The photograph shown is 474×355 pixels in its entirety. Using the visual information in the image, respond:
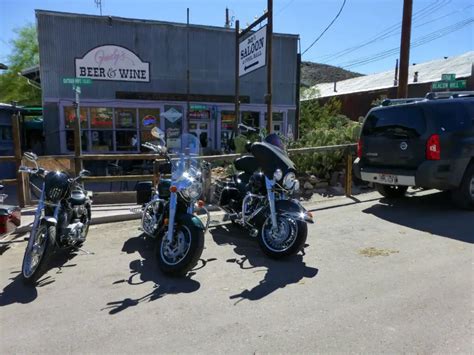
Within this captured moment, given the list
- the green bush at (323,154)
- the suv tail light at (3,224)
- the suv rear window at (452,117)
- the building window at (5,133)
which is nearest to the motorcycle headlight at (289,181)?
the suv rear window at (452,117)

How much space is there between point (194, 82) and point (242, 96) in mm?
2282

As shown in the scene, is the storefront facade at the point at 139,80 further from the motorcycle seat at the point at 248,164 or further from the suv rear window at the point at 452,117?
the motorcycle seat at the point at 248,164

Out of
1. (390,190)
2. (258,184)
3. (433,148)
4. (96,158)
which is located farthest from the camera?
(96,158)

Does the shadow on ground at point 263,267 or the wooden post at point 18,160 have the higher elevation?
the wooden post at point 18,160

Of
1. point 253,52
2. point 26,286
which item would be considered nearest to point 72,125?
point 253,52

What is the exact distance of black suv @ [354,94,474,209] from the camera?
21.1 ft

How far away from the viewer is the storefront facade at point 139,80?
15.9m

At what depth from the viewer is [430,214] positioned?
6.61 metres

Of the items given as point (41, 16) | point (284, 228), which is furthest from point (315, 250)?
point (41, 16)

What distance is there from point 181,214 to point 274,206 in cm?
112

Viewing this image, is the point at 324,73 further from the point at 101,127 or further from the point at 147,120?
the point at 101,127

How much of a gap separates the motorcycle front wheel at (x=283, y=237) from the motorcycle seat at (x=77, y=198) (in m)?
2.38

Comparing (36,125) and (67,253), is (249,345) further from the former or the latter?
(36,125)

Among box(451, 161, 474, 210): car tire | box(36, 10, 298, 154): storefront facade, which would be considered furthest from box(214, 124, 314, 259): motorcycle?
box(36, 10, 298, 154): storefront facade
